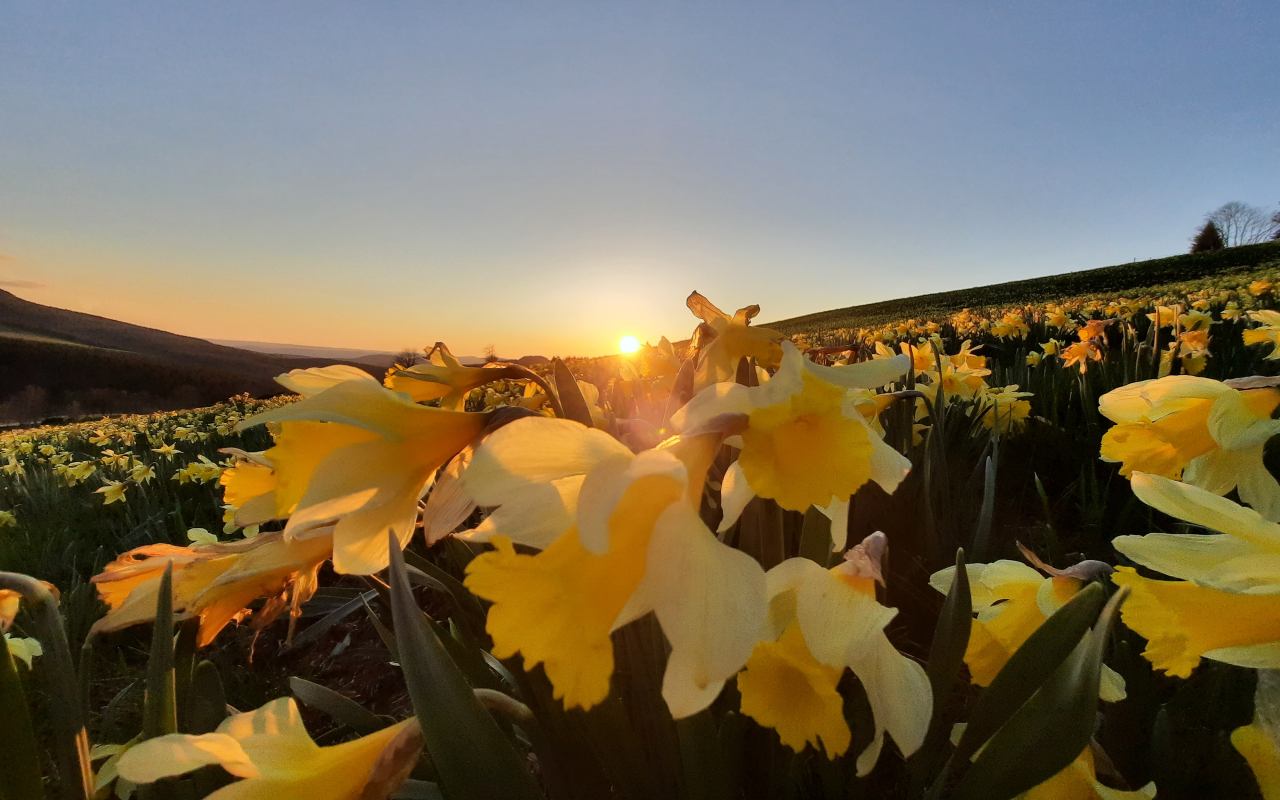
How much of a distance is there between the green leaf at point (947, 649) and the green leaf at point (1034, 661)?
0.05m

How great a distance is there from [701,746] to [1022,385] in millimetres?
3392

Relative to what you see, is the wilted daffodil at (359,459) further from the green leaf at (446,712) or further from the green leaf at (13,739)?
the green leaf at (13,739)

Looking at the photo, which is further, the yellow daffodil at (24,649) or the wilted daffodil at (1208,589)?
the yellow daffodil at (24,649)

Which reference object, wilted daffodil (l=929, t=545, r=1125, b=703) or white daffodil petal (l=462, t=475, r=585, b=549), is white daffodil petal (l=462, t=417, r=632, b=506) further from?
wilted daffodil (l=929, t=545, r=1125, b=703)

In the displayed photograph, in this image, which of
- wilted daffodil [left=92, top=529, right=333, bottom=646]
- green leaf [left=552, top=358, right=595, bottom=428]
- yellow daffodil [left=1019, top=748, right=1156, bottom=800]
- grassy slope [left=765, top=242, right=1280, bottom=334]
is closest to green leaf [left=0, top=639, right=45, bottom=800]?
wilted daffodil [left=92, top=529, right=333, bottom=646]

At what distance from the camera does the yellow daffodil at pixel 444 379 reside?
2.74 feet

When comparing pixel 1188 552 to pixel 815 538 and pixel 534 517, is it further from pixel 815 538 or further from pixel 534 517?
pixel 534 517

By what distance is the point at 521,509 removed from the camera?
0.55m

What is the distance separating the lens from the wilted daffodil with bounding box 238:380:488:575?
62 cm

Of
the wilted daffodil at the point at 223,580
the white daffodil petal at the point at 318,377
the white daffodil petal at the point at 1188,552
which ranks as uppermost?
the white daffodil petal at the point at 318,377

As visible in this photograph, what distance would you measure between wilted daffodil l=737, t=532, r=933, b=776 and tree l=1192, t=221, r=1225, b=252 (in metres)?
54.3

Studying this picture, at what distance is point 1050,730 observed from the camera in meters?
0.61

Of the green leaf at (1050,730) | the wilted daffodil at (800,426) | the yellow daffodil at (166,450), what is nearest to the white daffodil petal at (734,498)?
the wilted daffodil at (800,426)

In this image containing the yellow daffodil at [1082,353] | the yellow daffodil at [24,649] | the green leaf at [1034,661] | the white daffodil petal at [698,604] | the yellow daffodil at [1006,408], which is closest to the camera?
the white daffodil petal at [698,604]
